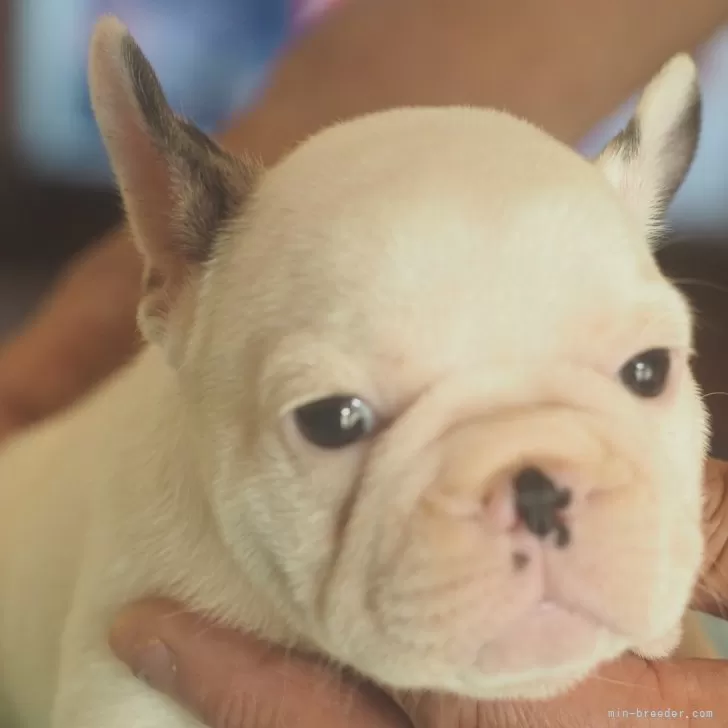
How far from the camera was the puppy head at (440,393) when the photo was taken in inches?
27.7

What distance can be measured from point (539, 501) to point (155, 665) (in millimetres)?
467

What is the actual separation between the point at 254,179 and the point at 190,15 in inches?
69.1

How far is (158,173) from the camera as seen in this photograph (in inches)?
35.6

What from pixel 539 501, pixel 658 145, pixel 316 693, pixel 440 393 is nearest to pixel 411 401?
pixel 440 393

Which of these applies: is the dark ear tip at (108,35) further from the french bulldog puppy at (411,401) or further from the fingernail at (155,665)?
the fingernail at (155,665)

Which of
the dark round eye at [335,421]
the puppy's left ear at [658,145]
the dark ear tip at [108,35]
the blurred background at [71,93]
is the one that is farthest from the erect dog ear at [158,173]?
the blurred background at [71,93]

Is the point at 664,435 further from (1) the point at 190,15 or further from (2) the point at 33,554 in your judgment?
(1) the point at 190,15

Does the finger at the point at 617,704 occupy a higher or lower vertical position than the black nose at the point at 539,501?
lower

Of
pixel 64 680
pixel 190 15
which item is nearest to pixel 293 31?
pixel 190 15

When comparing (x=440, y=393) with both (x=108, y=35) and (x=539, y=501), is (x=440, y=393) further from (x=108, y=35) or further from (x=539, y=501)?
(x=108, y=35)

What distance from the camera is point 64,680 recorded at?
3.37 feet

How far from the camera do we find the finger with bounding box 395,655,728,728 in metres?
0.90

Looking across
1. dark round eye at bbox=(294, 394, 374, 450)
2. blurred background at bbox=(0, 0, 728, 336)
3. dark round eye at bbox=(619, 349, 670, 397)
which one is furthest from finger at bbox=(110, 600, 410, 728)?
blurred background at bbox=(0, 0, 728, 336)

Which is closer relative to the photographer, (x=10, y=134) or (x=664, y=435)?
(x=664, y=435)
